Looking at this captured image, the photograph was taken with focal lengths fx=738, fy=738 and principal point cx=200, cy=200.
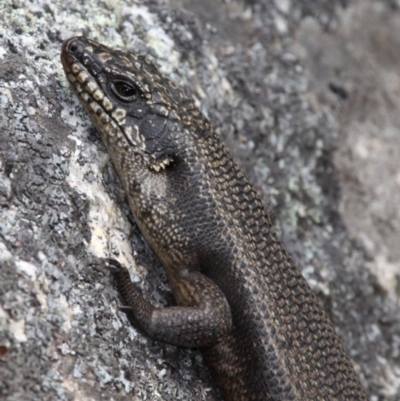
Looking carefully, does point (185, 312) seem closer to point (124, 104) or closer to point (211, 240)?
point (211, 240)

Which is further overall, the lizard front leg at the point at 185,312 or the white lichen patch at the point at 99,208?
the white lichen patch at the point at 99,208

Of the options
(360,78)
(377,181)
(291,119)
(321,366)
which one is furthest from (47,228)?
(360,78)

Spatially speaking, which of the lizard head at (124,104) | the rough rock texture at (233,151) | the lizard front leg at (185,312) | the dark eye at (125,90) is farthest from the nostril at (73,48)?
the lizard front leg at (185,312)

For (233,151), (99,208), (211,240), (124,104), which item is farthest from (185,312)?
(233,151)

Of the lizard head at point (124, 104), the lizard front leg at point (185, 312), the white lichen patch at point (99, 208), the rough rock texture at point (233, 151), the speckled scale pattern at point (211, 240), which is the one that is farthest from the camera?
the lizard head at point (124, 104)

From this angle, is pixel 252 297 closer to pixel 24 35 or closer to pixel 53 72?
pixel 53 72

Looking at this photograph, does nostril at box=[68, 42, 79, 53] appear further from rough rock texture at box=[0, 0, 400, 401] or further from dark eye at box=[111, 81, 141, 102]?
dark eye at box=[111, 81, 141, 102]

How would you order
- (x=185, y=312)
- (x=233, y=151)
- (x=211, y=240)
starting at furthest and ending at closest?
(x=233, y=151) → (x=211, y=240) → (x=185, y=312)

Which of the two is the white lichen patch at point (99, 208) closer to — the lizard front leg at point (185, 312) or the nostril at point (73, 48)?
the lizard front leg at point (185, 312)
